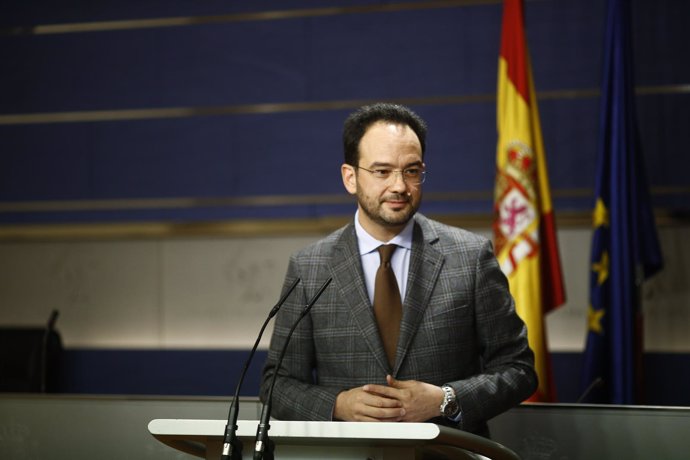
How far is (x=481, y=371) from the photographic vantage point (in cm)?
204

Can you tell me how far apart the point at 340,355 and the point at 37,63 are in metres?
2.98

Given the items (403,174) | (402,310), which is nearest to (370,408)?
(402,310)

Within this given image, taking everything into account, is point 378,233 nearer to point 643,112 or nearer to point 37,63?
point 643,112

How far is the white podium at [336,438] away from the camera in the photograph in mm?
1289

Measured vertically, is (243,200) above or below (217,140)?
below

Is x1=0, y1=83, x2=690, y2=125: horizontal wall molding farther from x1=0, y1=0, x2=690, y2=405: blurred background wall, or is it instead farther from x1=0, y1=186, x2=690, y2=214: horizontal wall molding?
x1=0, y1=186, x2=690, y2=214: horizontal wall molding

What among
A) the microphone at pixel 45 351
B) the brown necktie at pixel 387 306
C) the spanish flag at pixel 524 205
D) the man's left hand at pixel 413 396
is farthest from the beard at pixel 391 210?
the microphone at pixel 45 351

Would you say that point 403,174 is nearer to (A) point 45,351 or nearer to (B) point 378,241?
(B) point 378,241

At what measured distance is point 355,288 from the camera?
6.40 feet

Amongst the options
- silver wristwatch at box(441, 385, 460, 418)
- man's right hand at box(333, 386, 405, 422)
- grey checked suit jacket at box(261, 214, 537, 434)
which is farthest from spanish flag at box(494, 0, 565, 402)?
man's right hand at box(333, 386, 405, 422)

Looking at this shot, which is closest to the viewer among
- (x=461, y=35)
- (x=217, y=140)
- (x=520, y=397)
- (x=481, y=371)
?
(x=520, y=397)

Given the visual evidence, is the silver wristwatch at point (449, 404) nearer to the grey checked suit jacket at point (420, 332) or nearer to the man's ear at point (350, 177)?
the grey checked suit jacket at point (420, 332)

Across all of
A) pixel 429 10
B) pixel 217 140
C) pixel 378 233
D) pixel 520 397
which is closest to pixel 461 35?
pixel 429 10

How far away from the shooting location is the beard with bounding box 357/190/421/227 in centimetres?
188
